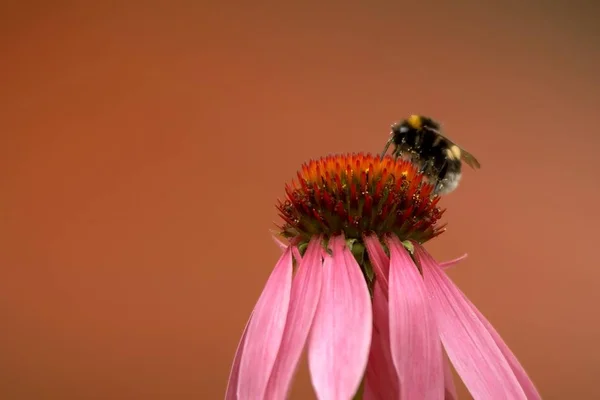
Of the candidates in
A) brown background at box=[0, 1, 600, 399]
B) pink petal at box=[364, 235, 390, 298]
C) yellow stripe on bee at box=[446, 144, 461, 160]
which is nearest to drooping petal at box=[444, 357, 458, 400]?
pink petal at box=[364, 235, 390, 298]

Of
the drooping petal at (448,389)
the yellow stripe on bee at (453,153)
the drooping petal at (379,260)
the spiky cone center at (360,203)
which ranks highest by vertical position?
the yellow stripe on bee at (453,153)

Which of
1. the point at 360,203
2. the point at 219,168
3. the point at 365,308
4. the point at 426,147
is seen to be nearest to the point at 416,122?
the point at 426,147

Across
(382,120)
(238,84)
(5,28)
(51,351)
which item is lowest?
(51,351)

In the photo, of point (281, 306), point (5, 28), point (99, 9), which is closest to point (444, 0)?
point (99, 9)

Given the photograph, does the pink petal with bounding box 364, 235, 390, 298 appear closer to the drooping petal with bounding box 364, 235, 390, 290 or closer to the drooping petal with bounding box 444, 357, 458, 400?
the drooping petal with bounding box 364, 235, 390, 290

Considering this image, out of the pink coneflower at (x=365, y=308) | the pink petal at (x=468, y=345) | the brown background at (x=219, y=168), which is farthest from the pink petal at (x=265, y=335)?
the brown background at (x=219, y=168)

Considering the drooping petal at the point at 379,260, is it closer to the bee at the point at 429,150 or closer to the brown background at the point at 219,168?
the bee at the point at 429,150

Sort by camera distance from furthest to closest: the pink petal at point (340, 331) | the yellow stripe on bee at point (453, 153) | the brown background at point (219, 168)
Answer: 1. the brown background at point (219, 168)
2. the yellow stripe on bee at point (453, 153)
3. the pink petal at point (340, 331)

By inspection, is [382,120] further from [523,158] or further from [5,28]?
[5,28]
